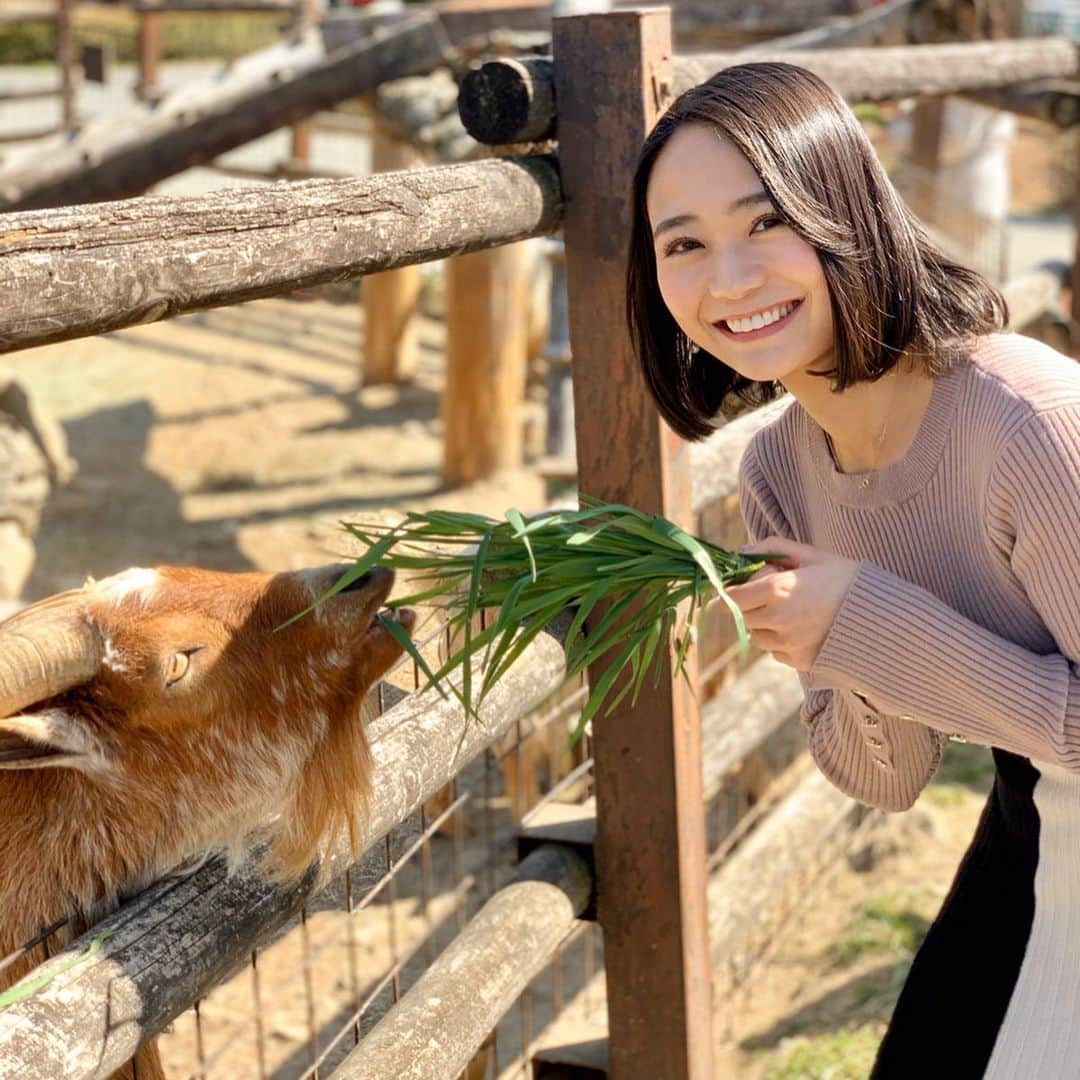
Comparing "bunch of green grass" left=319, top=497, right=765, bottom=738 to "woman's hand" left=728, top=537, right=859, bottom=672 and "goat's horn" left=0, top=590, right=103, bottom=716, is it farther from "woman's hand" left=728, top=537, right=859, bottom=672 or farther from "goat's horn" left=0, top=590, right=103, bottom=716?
"goat's horn" left=0, top=590, right=103, bottom=716

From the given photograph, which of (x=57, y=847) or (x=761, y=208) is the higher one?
(x=761, y=208)

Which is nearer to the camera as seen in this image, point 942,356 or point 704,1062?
point 942,356

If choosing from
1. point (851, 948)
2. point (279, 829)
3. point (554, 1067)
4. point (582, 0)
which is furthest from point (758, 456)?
point (582, 0)

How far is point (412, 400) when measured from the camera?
994cm

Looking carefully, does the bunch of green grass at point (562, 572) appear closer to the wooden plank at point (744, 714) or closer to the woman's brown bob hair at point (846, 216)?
the woman's brown bob hair at point (846, 216)

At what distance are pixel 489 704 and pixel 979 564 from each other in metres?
0.81

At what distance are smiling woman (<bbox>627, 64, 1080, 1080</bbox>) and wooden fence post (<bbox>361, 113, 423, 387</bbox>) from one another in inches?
300

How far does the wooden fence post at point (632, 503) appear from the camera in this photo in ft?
8.45

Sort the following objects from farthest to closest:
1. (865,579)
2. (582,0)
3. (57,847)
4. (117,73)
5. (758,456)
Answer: (117,73), (582,0), (758,456), (57,847), (865,579)

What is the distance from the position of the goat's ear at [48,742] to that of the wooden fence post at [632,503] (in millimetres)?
980

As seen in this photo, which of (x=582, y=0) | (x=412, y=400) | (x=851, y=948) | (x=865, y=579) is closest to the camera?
(x=865, y=579)

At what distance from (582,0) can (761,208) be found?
5479mm

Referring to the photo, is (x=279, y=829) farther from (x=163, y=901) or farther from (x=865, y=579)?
(x=865, y=579)

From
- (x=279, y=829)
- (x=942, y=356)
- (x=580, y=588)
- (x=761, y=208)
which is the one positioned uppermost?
(x=761, y=208)
